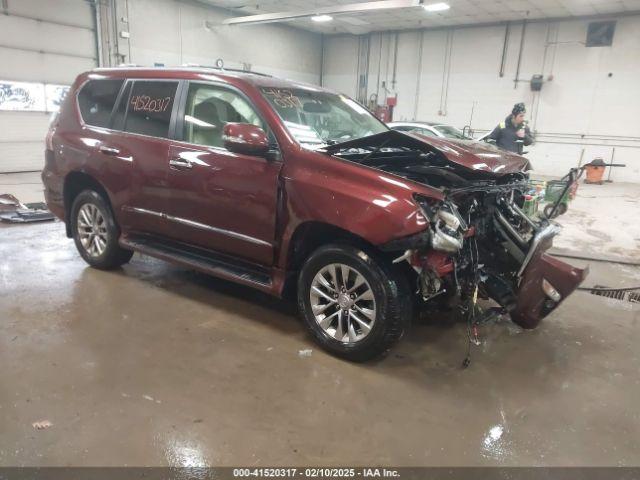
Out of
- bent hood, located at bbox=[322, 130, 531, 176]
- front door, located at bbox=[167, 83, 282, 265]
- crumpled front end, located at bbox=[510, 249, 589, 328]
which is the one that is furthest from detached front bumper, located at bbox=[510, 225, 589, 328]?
front door, located at bbox=[167, 83, 282, 265]

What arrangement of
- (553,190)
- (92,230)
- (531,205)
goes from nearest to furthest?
1. (92,230)
2. (531,205)
3. (553,190)

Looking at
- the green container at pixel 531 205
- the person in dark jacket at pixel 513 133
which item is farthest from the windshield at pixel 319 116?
the person in dark jacket at pixel 513 133

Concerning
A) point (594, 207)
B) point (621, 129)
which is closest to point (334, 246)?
point (594, 207)

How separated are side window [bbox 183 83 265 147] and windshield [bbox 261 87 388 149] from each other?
0.21m

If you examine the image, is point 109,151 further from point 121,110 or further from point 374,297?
point 374,297

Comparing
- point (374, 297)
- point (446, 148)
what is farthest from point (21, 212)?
point (446, 148)

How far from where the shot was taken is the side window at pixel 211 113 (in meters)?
3.31

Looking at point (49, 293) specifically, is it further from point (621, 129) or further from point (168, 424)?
point (621, 129)

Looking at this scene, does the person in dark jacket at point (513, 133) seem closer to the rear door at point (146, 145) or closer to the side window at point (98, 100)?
the rear door at point (146, 145)

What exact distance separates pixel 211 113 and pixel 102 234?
161 cm

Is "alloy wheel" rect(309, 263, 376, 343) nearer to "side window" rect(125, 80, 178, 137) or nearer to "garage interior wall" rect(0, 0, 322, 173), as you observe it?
"side window" rect(125, 80, 178, 137)

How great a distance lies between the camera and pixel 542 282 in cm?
292

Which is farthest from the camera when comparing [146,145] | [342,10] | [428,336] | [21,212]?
[342,10]

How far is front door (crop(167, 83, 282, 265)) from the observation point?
3104 mm
